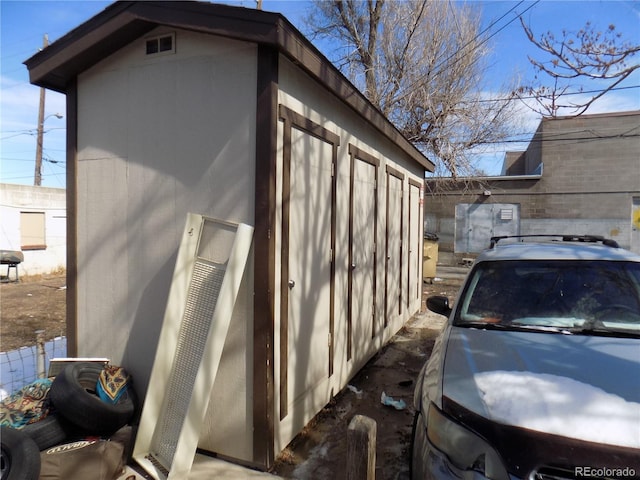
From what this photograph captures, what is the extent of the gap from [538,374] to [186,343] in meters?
2.54

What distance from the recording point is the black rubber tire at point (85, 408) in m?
3.03

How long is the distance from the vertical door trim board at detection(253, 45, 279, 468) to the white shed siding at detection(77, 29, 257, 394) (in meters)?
0.10

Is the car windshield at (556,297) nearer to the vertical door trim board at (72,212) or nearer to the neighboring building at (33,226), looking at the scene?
the vertical door trim board at (72,212)

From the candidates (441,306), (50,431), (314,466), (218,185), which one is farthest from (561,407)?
(50,431)

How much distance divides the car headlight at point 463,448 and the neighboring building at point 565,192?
49.3ft

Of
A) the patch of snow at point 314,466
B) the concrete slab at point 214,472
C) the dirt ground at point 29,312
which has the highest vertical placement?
the dirt ground at point 29,312

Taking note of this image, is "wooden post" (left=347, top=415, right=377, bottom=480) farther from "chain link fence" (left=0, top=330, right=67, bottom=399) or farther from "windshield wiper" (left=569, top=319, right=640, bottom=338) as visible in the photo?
"chain link fence" (left=0, top=330, right=67, bottom=399)

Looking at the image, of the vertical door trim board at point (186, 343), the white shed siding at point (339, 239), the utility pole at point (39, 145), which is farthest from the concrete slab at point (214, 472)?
the utility pole at point (39, 145)

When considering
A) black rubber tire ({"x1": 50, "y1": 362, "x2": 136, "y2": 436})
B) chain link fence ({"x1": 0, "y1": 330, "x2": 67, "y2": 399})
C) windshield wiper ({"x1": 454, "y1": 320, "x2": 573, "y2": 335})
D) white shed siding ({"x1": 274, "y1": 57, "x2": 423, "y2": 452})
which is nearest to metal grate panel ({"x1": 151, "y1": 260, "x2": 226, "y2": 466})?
black rubber tire ({"x1": 50, "y1": 362, "x2": 136, "y2": 436})

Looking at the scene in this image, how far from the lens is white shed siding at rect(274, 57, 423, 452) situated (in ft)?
11.2

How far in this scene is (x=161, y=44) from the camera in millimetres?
3660

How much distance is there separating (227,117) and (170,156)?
662 mm

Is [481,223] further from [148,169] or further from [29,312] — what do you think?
[148,169]

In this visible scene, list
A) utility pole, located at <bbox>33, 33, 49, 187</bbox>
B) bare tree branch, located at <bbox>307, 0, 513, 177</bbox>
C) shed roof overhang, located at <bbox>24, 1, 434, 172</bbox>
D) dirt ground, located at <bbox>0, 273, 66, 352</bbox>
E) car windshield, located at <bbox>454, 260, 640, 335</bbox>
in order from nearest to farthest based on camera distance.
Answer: car windshield, located at <bbox>454, 260, 640, 335</bbox> → shed roof overhang, located at <bbox>24, 1, 434, 172</bbox> → dirt ground, located at <bbox>0, 273, 66, 352</bbox> → bare tree branch, located at <bbox>307, 0, 513, 177</bbox> → utility pole, located at <bbox>33, 33, 49, 187</bbox>
